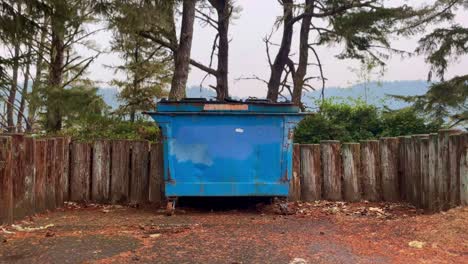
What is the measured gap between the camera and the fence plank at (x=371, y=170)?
298 inches

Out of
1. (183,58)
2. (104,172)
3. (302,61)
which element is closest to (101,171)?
(104,172)

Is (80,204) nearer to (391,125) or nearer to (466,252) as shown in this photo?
(466,252)

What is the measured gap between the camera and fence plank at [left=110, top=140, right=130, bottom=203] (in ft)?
24.2

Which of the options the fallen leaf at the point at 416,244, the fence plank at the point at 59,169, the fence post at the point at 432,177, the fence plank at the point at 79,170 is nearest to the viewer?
the fallen leaf at the point at 416,244

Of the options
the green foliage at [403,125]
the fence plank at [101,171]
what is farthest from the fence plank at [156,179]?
the green foliage at [403,125]

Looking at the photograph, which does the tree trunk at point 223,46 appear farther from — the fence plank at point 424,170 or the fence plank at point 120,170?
the fence plank at point 424,170

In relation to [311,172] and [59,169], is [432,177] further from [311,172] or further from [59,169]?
[59,169]

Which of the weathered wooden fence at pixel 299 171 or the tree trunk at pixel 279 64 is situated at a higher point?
the tree trunk at pixel 279 64

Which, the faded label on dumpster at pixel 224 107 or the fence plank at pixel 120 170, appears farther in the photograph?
the fence plank at pixel 120 170

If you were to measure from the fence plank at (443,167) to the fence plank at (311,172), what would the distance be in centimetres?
192

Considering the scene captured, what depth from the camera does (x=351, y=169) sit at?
757 cm

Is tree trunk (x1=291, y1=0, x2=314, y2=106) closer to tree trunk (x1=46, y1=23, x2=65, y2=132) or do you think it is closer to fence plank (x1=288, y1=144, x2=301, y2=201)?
tree trunk (x1=46, y1=23, x2=65, y2=132)

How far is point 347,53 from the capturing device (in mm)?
15109

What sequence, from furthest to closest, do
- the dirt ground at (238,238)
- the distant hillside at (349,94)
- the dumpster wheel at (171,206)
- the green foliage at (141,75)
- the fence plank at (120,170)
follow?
the green foliage at (141,75) → the distant hillside at (349,94) → the fence plank at (120,170) → the dumpster wheel at (171,206) → the dirt ground at (238,238)
